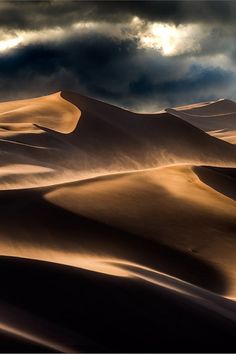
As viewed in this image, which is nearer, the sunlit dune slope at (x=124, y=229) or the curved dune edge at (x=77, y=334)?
the curved dune edge at (x=77, y=334)

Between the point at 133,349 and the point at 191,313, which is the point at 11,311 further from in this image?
the point at 191,313

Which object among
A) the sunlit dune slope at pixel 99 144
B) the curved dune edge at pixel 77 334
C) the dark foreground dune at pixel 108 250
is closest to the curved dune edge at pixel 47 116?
the sunlit dune slope at pixel 99 144

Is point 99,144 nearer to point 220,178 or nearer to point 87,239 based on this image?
point 220,178

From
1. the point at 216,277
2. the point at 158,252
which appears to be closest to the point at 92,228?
the point at 158,252

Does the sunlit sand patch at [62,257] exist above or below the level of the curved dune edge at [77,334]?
above

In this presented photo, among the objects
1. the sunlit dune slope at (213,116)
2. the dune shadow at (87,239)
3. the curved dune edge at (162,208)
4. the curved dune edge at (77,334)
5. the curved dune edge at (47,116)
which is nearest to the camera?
the curved dune edge at (77,334)

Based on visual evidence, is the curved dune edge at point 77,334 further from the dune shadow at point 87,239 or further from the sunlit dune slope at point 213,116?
the sunlit dune slope at point 213,116
